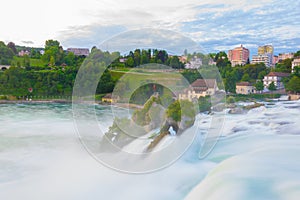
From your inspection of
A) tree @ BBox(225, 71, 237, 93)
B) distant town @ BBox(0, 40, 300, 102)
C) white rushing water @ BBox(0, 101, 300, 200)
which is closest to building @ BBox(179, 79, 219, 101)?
white rushing water @ BBox(0, 101, 300, 200)

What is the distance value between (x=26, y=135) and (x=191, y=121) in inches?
107

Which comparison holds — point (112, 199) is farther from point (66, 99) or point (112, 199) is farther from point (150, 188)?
point (66, 99)

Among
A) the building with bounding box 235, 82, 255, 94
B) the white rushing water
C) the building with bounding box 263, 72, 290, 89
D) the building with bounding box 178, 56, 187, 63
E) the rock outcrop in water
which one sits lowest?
the white rushing water

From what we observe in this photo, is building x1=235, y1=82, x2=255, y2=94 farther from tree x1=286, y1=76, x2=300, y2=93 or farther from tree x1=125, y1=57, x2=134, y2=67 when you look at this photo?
tree x1=125, y1=57, x2=134, y2=67

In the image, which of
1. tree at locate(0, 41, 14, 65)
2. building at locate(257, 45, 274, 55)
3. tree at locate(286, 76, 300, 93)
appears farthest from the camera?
building at locate(257, 45, 274, 55)

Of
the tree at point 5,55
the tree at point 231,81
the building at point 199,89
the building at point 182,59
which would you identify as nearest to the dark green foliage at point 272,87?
the tree at point 231,81

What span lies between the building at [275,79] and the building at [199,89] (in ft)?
18.5

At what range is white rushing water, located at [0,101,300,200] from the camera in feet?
8.29

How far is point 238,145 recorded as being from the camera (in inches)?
146

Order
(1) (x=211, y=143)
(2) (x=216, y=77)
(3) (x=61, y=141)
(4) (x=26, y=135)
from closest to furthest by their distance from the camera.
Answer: (1) (x=211, y=143)
(2) (x=216, y=77)
(3) (x=61, y=141)
(4) (x=26, y=135)

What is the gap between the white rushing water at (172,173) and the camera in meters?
2.53

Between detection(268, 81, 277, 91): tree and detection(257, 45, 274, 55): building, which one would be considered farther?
detection(257, 45, 274, 55): building

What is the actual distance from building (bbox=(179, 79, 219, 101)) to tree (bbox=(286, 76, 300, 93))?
5253 millimetres

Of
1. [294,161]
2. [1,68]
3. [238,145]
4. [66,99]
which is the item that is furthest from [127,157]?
[1,68]
